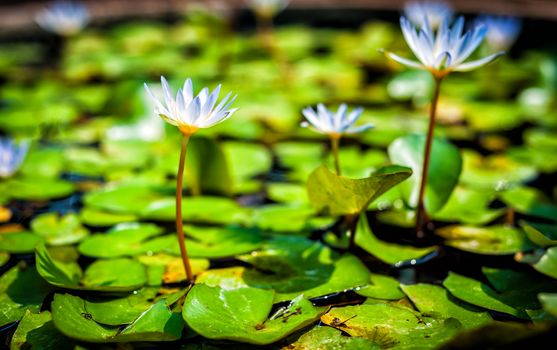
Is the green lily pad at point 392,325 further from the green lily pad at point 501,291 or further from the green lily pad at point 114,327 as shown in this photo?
the green lily pad at point 114,327

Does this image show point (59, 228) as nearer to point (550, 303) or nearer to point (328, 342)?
point (328, 342)

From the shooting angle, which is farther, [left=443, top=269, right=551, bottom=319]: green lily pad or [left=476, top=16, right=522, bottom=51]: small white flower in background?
[left=476, top=16, right=522, bottom=51]: small white flower in background

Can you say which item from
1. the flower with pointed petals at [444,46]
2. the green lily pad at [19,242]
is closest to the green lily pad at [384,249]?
the flower with pointed petals at [444,46]

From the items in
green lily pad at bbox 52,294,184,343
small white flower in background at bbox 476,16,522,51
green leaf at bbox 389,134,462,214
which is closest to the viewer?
green lily pad at bbox 52,294,184,343

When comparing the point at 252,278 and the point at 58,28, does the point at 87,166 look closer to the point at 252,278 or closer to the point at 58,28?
the point at 252,278

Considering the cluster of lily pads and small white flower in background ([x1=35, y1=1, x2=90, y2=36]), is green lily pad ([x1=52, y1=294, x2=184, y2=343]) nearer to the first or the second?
the cluster of lily pads

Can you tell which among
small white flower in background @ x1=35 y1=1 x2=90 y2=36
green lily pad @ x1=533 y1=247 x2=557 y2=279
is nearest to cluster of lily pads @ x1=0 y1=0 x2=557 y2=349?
green lily pad @ x1=533 y1=247 x2=557 y2=279
